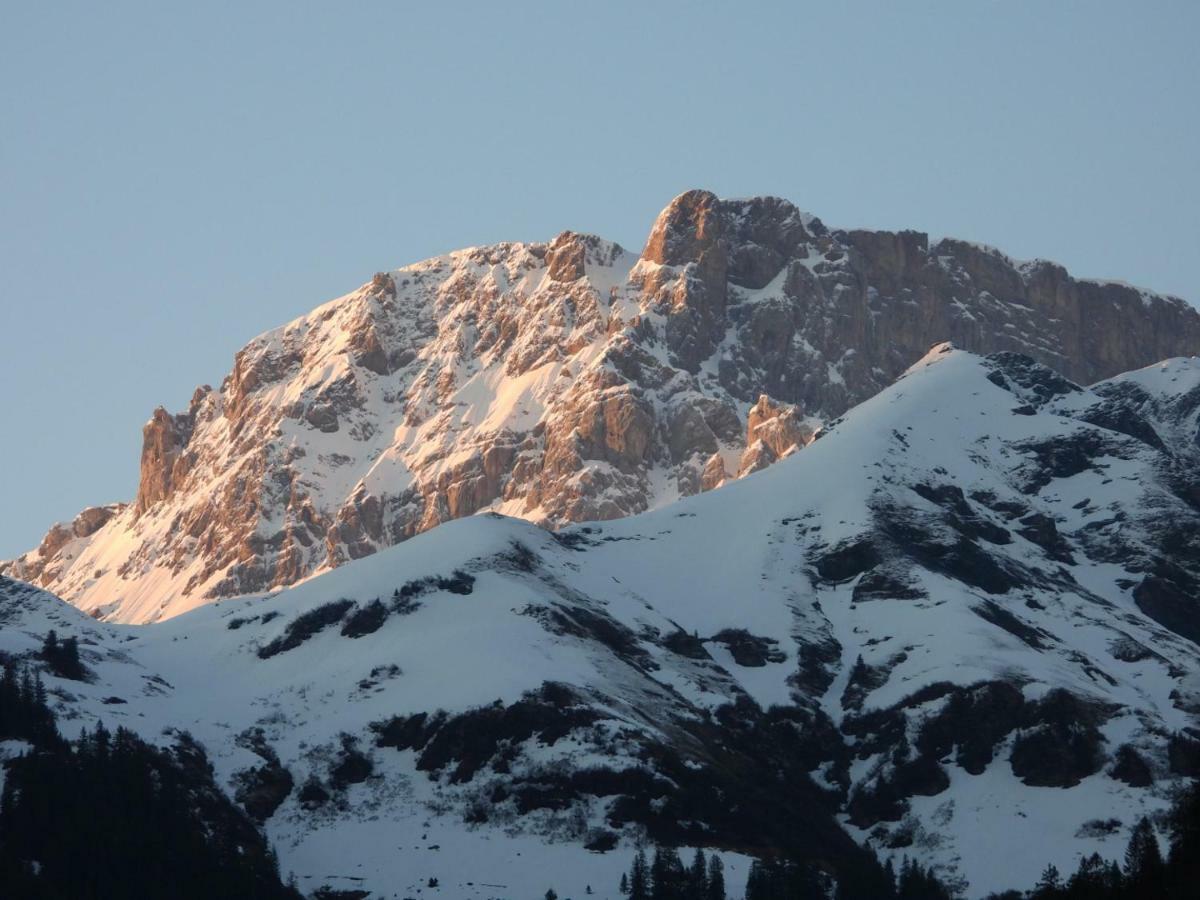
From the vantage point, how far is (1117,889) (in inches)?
7795

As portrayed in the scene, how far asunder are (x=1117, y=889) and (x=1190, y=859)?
1172 cm

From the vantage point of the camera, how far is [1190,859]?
18725cm
